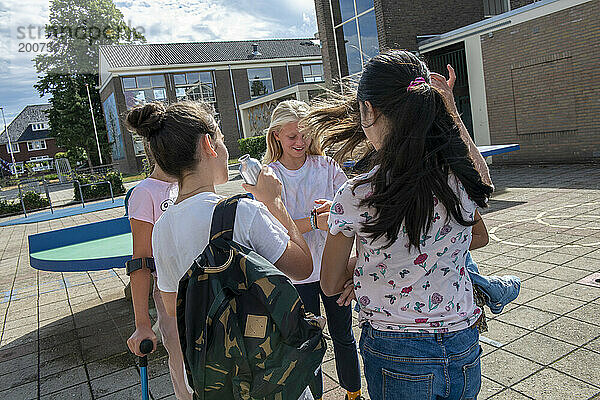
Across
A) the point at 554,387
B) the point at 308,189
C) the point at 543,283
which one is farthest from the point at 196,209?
the point at 543,283

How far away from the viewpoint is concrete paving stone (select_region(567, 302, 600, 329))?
350cm

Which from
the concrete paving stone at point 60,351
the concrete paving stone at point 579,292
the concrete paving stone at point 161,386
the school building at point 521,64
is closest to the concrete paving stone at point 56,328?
the concrete paving stone at point 60,351

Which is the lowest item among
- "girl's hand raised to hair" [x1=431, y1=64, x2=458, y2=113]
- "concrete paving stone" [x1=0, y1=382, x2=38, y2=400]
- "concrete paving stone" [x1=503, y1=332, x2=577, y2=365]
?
"concrete paving stone" [x1=0, y1=382, x2=38, y2=400]

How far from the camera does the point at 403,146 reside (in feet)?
4.55

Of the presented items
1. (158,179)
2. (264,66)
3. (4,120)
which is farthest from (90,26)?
(158,179)

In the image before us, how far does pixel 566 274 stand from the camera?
4.50 metres

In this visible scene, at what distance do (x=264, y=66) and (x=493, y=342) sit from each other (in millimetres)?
38576

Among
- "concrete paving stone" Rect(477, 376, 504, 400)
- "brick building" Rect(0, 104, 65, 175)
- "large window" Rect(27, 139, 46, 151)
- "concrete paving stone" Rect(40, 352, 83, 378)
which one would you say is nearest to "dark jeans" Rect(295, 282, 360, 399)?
"concrete paving stone" Rect(477, 376, 504, 400)

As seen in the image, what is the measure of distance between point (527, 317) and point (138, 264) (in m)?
3.11

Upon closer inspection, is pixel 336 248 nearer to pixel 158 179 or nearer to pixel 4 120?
pixel 158 179

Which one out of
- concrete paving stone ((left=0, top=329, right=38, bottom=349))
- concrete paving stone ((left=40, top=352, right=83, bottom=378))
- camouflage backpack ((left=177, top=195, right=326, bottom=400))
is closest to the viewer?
camouflage backpack ((left=177, top=195, right=326, bottom=400))

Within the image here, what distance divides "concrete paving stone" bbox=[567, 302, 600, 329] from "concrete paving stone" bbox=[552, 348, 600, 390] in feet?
1.64

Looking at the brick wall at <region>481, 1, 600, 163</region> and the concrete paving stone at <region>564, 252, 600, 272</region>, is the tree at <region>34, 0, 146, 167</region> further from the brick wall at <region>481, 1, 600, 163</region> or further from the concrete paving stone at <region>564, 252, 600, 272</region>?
the concrete paving stone at <region>564, 252, 600, 272</region>

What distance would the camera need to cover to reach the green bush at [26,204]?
19.6 m
